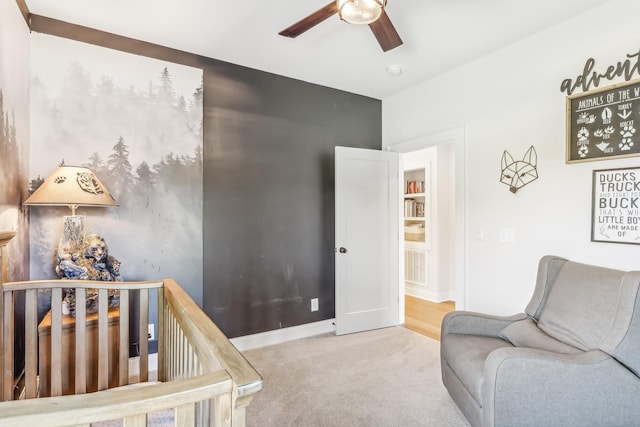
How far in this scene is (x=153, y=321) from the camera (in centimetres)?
266

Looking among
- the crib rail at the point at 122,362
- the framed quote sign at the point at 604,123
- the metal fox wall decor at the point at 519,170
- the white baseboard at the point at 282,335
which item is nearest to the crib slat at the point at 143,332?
the crib rail at the point at 122,362

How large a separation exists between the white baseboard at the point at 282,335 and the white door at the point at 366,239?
19cm

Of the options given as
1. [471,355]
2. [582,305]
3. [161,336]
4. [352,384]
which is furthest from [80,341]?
[582,305]

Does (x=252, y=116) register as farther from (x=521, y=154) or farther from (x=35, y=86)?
(x=521, y=154)

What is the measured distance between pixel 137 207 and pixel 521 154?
3023 millimetres

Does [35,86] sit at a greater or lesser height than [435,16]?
lesser

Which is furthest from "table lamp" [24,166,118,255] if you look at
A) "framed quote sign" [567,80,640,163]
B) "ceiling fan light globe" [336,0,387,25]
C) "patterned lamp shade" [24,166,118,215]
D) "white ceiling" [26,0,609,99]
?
"framed quote sign" [567,80,640,163]

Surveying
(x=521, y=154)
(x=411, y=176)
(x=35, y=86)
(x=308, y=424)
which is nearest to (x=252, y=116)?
(x=35, y=86)

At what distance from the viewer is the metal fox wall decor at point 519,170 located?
2.52 m

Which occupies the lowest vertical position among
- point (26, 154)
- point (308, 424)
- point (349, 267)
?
point (308, 424)

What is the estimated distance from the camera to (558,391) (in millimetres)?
1494

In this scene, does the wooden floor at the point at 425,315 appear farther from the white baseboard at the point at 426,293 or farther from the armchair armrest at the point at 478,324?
the armchair armrest at the point at 478,324

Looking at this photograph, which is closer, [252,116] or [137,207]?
[137,207]

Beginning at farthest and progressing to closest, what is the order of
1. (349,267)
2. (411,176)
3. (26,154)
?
(411,176) → (349,267) → (26,154)
